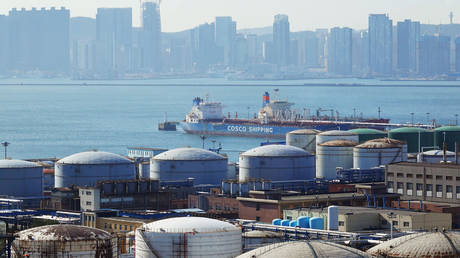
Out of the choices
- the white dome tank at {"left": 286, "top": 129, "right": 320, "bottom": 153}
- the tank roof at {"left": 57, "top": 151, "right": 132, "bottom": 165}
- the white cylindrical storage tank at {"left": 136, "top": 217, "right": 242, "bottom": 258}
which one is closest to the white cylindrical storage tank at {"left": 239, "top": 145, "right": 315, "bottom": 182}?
the tank roof at {"left": 57, "top": 151, "right": 132, "bottom": 165}

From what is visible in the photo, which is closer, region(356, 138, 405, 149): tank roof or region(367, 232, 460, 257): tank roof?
region(367, 232, 460, 257): tank roof

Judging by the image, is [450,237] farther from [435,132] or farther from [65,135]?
[65,135]

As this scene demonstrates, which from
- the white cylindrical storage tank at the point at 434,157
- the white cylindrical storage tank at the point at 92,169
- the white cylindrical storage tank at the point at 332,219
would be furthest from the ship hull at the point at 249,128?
the white cylindrical storage tank at the point at 332,219

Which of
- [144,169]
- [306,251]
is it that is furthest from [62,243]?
[144,169]

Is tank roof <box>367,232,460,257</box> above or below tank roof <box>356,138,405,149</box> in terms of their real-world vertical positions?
below

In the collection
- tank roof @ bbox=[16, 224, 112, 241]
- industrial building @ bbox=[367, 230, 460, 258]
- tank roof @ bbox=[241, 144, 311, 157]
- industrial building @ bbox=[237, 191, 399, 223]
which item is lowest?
industrial building @ bbox=[237, 191, 399, 223]

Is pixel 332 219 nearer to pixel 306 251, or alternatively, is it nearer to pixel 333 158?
pixel 306 251

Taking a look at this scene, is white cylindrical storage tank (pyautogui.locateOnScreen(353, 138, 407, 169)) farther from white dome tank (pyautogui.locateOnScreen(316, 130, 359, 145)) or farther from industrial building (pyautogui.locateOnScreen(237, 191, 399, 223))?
industrial building (pyautogui.locateOnScreen(237, 191, 399, 223))
